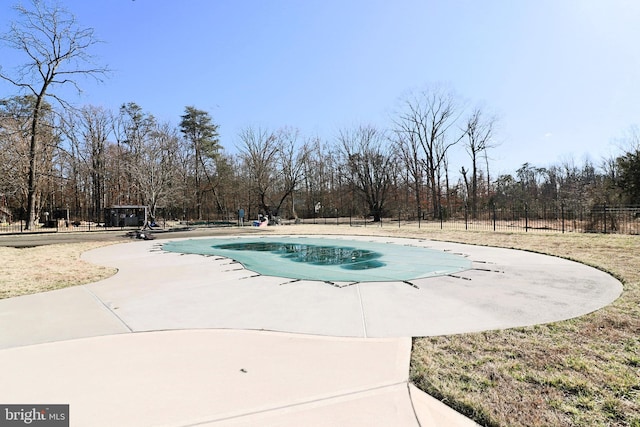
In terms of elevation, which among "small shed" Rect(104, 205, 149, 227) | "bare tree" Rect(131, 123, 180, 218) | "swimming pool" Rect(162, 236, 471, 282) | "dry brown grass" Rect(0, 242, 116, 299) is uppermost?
"bare tree" Rect(131, 123, 180, 218)

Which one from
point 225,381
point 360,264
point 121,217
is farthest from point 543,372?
point 121,217

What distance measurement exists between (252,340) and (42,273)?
6.21m

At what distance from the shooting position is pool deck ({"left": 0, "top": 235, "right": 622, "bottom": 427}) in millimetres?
2035

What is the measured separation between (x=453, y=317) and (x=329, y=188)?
38.8 meters

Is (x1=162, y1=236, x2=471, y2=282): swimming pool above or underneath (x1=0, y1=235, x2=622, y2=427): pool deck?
underneath

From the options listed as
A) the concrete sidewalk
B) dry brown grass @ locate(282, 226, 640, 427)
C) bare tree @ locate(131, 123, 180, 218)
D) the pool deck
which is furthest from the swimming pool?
bare tree @ locate(131, 123, 180, 218)

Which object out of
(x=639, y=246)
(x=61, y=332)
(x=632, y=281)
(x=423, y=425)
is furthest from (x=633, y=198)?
(x=61, y=332)

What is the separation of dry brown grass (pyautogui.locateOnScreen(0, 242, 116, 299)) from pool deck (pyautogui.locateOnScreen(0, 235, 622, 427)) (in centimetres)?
49

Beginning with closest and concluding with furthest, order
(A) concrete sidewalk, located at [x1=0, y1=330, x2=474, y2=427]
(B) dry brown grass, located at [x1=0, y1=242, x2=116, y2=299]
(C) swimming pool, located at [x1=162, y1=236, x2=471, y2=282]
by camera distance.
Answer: (A) concrete sidewalk, located at [x1=0, y1=330, x2=474, y2=427] → (B) dry brown grass, located at [x1=0, y1=242, x2=116, y2=299] → (C) swimming pool, located at [x1=162, y1=236, x2=471, y2=282]

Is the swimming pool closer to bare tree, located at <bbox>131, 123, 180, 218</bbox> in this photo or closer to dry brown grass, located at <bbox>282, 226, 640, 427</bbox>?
dry brown grass, located at <bbox>282, 226, 640, 427</bbox>

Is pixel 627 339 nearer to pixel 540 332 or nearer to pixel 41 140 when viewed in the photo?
pixel 540 332

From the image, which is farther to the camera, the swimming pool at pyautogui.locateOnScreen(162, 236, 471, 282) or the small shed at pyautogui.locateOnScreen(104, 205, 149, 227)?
the small shed at pyautogui.locateOnScreen(104, 205, 149, 227)

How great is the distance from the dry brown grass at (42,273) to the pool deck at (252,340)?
0.49 m

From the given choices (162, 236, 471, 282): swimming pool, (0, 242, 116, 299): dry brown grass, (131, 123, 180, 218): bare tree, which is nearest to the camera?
(0, 242, 116, 299): dry brown grass
